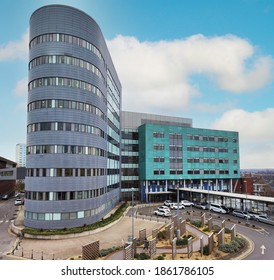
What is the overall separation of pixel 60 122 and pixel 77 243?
58.3ft

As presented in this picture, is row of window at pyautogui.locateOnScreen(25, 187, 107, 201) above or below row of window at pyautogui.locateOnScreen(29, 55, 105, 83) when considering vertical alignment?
below

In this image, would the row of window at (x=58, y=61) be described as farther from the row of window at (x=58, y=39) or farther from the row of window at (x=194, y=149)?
the row of window at (x=194, y=149)

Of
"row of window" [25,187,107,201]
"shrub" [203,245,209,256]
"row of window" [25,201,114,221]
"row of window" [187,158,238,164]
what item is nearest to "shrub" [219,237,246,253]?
"shrub" [203,245,209,256]

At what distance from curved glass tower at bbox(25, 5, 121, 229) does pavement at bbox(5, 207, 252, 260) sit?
411 cm

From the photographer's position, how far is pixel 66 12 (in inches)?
1608

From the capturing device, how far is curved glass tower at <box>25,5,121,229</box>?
39000 millimetres

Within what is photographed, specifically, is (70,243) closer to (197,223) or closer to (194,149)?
(197,223)

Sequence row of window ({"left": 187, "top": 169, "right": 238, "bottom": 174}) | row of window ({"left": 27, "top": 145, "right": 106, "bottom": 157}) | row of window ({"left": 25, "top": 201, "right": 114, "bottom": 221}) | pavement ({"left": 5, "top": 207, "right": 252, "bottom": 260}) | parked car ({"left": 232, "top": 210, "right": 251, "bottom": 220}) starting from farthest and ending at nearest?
row of window ({"left": 187, "top": 169, "right": 238, "bottom": 174}), parked car ({"left": 232, "top": 210, "right": 251, "bottom": 220}), row of window ({"left": 27, "top": 145, "right": 106, "bottom": 157}), row of window ({"left": 25, "top": 201, "right": 114, "bottom": 221}), pavement ({"left": 5, "top": 207, "right": 252, "bottom": 260})

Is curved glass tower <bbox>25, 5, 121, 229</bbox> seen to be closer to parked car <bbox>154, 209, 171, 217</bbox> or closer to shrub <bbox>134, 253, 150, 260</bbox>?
parked car <bbox>154, 209, 171, 217</bbox>

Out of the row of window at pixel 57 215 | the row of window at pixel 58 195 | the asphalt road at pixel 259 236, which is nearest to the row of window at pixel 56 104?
the row of window at pixel 58 195

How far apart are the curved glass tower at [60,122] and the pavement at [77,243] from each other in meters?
4.11

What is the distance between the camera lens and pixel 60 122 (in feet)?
131

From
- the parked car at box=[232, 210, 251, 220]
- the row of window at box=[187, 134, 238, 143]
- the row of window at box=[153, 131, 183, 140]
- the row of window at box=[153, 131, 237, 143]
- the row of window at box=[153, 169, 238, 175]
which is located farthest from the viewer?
the row of window at box=[187, 134, 238, 143]

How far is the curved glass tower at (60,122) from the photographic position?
3900 centimetres
